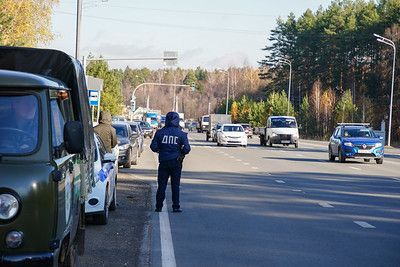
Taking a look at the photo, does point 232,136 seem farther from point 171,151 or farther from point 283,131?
point 171,151

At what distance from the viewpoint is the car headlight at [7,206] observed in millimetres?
5898

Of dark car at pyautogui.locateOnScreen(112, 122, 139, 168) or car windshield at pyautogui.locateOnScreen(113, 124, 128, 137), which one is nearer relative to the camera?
dark car at pyautogui.locateOnScreen(112, 122, 139, 168)

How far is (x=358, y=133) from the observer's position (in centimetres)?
3338

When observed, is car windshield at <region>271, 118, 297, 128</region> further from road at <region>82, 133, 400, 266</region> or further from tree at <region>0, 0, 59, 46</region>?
road at <region>82, 133, 400, 266</region>

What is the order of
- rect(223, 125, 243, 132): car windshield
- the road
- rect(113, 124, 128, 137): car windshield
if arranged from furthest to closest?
rect(223, 125, 243, 132): car windshield
rect(113, 124, 128, 137): car windshield
the road

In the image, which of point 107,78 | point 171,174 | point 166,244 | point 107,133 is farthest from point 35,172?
point 107,78

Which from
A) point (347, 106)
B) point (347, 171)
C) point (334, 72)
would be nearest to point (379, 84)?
point (347, 106)

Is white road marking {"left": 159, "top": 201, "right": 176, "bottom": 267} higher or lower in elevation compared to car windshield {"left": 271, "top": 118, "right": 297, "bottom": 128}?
lower

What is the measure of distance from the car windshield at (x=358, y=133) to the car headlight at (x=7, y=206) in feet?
91.8

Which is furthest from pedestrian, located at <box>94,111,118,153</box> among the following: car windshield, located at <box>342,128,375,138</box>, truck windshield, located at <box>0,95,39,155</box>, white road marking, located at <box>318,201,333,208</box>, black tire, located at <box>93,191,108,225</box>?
car windshield, located at <box>342,128,375,138</box>

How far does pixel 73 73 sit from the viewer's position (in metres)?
9.45

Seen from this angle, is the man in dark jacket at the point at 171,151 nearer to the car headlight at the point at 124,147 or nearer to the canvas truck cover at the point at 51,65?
the canvas truck cover at the point at 51,65

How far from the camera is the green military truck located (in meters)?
5.93

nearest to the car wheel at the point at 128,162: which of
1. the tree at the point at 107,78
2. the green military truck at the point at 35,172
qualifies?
the green military truck at the point at 35,172
